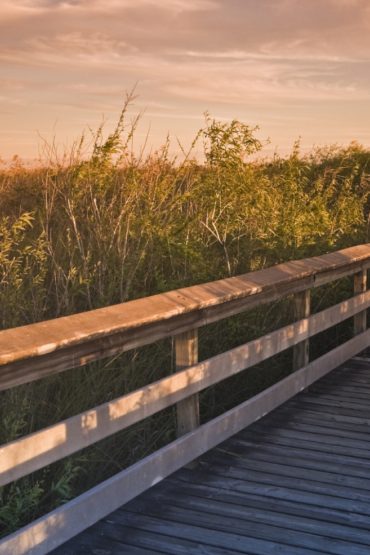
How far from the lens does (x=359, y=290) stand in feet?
27.1

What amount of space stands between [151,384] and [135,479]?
50 centimetres

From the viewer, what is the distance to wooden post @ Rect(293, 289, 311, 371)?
6.86 metres

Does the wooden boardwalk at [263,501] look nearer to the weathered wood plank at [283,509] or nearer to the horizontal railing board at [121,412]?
the weathered wood plank at [283,509]

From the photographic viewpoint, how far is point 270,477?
503cm

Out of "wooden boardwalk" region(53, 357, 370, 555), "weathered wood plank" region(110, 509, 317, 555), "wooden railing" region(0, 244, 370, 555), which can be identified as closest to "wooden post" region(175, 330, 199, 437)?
"wooden railing" region(0, 244, 370, 555)

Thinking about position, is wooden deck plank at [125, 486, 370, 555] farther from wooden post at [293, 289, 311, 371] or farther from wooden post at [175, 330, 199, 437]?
wooden post at [293, 289, 311, 371]

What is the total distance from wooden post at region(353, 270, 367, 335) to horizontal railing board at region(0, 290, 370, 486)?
179cm

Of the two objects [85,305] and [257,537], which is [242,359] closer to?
[257,537]

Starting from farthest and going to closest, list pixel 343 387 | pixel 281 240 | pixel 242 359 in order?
1. pixel 281 240
2. pixel 343 387
3. pixel 242 359

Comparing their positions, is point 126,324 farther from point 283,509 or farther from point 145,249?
point 145,249

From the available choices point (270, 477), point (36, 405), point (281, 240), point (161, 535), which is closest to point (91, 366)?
point (36, 405)

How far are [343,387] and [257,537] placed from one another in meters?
3.20

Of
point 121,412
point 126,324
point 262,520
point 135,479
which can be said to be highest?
point 126,324

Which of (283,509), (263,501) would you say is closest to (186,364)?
(263,501)
